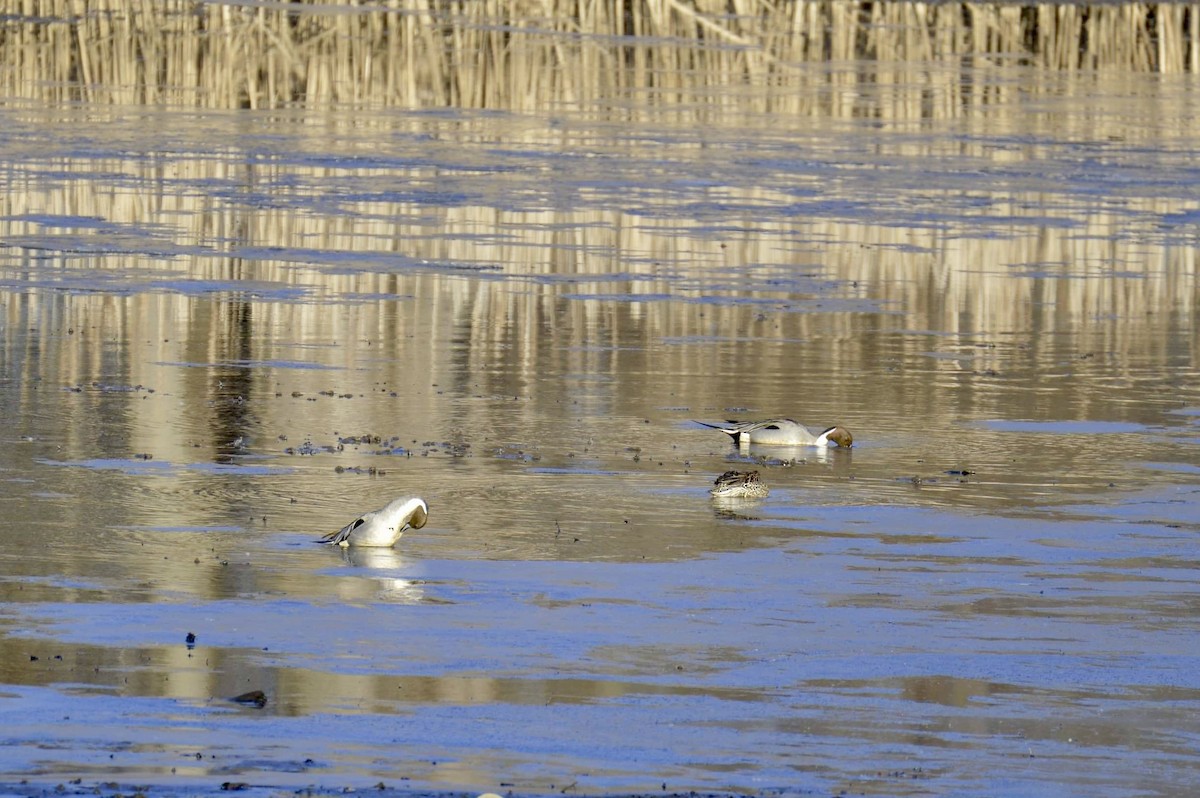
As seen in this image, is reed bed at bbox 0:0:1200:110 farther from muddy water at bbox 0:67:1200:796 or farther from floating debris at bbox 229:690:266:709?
floating debris at bbox 229:690:266:709

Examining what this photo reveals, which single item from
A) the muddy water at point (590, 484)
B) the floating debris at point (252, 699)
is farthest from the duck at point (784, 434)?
the floating debris at point (252, 699)

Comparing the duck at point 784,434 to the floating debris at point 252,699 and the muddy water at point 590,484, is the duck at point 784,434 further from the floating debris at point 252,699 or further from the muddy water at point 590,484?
the floating debris at point 252,699

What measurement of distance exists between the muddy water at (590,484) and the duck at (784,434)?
0.44 ft

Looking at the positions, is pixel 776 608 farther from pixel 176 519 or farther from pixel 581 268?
pixel 581 268

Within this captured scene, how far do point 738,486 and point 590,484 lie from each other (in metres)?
0.78

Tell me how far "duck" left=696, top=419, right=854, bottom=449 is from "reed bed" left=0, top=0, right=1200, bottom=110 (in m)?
18.9

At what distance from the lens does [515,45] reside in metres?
37.0

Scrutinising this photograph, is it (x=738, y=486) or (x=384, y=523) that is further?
(x=738, y=486)

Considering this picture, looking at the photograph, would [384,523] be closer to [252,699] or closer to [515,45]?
[252,699]

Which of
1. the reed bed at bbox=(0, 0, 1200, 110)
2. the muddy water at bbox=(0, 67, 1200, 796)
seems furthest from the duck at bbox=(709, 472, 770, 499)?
the reed bed at bbox=(0, 0, 1200, 110)

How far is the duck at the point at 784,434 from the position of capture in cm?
1176

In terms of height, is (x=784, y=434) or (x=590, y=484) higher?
(x=784, y=434)

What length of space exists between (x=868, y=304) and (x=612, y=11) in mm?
26475

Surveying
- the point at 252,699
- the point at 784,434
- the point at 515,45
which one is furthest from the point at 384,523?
the point at 515,45
